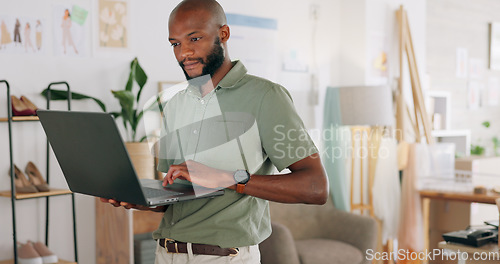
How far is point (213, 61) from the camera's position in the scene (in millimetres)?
1415

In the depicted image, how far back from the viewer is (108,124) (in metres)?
1.17

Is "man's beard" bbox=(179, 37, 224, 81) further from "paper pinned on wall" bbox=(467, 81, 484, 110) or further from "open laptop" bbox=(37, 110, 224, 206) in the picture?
"paper pinned on wall" bbox=(467, 81, 484, 110)

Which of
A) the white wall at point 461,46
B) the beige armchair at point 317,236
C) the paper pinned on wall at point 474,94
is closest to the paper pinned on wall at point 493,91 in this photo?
the white wall at point 461,46

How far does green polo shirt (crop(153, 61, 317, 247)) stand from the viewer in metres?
1.36

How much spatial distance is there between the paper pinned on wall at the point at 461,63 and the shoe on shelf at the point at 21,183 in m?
4.59

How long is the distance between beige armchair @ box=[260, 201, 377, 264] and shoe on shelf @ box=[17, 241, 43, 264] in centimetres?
121

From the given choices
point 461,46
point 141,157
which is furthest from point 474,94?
point 141,157

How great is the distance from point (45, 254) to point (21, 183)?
0.38 meters

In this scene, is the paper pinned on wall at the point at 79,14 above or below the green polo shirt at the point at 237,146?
above

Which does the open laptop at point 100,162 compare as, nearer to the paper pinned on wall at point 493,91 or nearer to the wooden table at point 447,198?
the wooden table at point 447,198

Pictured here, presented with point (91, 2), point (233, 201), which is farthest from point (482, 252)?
point (91, 2)

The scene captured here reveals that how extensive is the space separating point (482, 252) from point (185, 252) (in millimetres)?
1784

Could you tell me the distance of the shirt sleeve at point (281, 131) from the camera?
1.34m

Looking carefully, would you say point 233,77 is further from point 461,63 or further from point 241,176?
point 461,63
